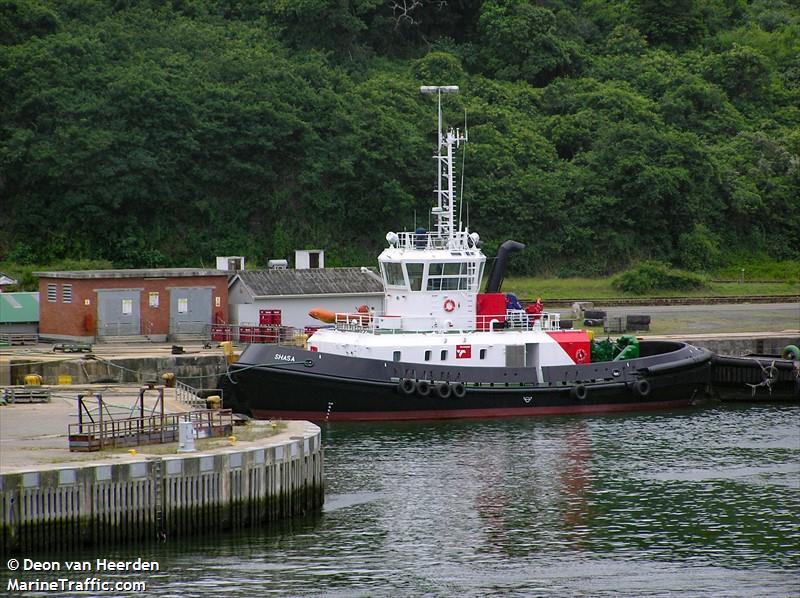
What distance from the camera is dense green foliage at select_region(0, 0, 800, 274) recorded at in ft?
186

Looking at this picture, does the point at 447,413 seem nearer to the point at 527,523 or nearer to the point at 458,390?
the point at 458,390

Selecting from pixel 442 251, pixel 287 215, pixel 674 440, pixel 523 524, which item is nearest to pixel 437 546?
pixel 523 524

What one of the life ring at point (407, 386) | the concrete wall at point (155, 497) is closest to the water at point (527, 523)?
the concrete wall at point (155, 497)

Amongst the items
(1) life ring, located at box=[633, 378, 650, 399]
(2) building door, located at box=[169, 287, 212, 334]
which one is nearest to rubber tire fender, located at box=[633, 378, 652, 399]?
(1) life ring, located at box=[633, 378, 650, 399]

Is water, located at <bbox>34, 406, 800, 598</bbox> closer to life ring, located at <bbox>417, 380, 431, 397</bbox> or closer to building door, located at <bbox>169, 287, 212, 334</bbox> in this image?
life ring, located at <bbox>417, 380, 431, 397</bbox>

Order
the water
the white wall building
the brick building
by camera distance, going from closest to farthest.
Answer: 1. the water
2. the brick building
3. the white wall building

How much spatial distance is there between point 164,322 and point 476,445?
1409 cm

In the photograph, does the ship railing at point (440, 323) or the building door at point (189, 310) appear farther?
the building door at point (189, 310)

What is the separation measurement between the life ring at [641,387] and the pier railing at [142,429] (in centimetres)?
1645

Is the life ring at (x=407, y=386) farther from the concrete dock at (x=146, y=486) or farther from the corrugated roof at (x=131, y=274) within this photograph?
the concrete dock at (x=146, y=486)

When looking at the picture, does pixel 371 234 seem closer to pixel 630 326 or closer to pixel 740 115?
pixel 630 326

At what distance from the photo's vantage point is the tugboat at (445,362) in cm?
3956

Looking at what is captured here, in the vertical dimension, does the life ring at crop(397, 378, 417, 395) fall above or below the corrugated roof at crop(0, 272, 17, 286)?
below

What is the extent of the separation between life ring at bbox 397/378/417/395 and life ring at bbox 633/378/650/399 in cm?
696
